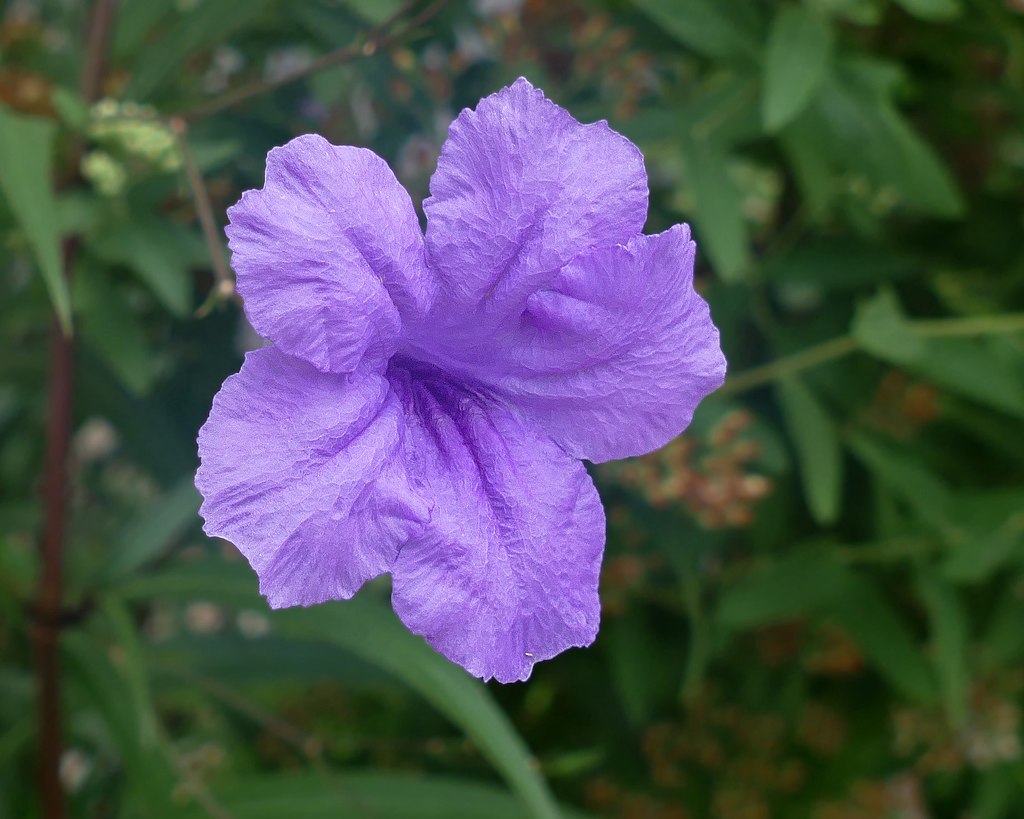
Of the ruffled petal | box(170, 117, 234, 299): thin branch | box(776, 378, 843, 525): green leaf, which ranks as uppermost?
box(170, 117, 234, 299): thin branch

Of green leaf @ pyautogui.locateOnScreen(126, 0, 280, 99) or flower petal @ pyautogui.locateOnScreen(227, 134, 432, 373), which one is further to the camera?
green leaf @ pyautogui.locateOnScreen(126, 0, 280, 99)

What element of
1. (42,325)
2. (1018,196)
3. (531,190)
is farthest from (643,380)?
(1018,196)

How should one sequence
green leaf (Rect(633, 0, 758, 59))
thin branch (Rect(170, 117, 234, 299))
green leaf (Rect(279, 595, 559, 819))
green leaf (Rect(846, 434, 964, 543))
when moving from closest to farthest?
thin branch (Rect(170, 117, 234, 299))
green leaf (Rect(279, 595, 559, 819))
green leaf (Rect(633, 0, 758, 59))
green leaf (Rect(846, 434, 964, 543))

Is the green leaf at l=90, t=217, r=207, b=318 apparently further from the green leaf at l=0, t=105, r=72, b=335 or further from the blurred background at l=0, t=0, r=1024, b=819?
the green leaf at l=0, t=105, r=72, b=335

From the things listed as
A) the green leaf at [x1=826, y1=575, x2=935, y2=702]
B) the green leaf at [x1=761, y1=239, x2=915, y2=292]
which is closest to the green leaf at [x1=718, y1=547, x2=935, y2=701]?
the green leaf at [x1=826, y1=575, x2=935, y2=702]

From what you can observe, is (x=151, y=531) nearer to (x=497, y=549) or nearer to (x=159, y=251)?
(x=159, y=251)

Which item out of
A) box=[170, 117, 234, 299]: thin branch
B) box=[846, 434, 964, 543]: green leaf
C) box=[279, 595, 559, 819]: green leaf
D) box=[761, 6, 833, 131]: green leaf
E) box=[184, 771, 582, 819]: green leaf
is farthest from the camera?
box=[846, 434, 964, 543]: green leaf

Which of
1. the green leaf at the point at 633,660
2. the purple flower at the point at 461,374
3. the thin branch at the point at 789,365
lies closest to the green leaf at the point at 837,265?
the thin branch at the point at 789,365
